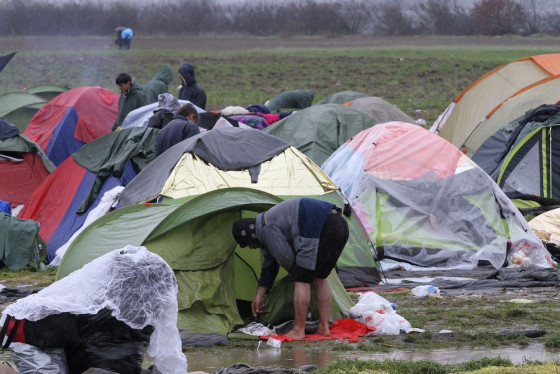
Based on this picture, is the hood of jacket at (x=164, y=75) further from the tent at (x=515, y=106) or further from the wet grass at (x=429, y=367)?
the wet grass at (x=429, y=367)

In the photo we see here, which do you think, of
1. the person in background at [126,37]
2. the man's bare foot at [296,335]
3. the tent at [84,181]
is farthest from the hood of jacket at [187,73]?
the person in background at [126,37]

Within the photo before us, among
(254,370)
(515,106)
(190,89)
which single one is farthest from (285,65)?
(254,370)

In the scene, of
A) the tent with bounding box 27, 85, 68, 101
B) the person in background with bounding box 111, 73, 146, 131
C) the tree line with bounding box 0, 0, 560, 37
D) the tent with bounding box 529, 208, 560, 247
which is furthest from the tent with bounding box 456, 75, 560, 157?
the tree line with bounding box 0, 0, 560, 37

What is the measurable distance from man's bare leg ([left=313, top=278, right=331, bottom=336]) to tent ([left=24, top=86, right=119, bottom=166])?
358 inches

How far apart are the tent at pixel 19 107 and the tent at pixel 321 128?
578 cm

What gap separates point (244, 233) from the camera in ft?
25.0

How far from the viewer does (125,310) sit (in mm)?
5957

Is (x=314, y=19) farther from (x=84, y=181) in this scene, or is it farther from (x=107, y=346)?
(x=107, y=346)

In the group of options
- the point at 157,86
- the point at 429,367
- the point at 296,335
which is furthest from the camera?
the point at 157,86

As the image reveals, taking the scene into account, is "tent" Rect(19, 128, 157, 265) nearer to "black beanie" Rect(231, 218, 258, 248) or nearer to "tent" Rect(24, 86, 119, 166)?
"tent" Rect(24, 86, 119, 166)

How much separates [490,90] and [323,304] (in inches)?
423

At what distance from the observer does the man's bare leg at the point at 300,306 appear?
7.64 metres

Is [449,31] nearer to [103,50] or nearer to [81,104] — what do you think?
[103,50]

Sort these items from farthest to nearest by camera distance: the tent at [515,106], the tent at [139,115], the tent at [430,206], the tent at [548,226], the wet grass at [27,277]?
the tent at [515,106] → the tent at [139,115] → the tent at [548,226] → the tent at [430,206] → the wet grass at [27,277]
